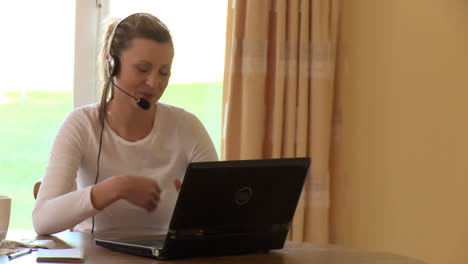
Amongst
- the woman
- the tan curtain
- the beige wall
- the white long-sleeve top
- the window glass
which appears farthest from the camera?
the window glass

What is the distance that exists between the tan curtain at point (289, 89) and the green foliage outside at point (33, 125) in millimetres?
269

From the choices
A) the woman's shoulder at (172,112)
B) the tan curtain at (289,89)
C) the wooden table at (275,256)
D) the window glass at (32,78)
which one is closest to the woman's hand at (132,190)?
the wooden table at (275,256)

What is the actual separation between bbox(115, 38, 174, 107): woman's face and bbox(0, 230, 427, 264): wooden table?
572 mm

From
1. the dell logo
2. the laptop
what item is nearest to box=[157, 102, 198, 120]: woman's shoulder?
the laptop

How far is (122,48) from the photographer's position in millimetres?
1829

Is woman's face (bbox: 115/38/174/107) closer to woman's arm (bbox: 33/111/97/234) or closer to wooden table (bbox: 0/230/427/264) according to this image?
woman's arm (bbox: 33/111/97/234)

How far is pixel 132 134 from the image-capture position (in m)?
1.85

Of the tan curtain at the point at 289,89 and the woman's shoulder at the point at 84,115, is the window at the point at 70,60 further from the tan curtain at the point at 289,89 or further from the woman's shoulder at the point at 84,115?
the woman's shoulder at the point at 84,115

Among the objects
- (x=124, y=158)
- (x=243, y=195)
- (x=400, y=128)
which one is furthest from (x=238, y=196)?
(x=400, y=128)

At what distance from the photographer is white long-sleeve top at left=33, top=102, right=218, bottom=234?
1623mm

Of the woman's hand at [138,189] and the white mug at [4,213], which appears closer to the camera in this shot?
the white mug at [4,213]

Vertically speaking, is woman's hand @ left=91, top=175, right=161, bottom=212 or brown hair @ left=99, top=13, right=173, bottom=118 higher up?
brown hair @ left=99, top=13, right=173, bottom=118

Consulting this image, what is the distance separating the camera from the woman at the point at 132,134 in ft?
5.68

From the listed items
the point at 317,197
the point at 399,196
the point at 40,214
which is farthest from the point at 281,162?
the point at 399,196
